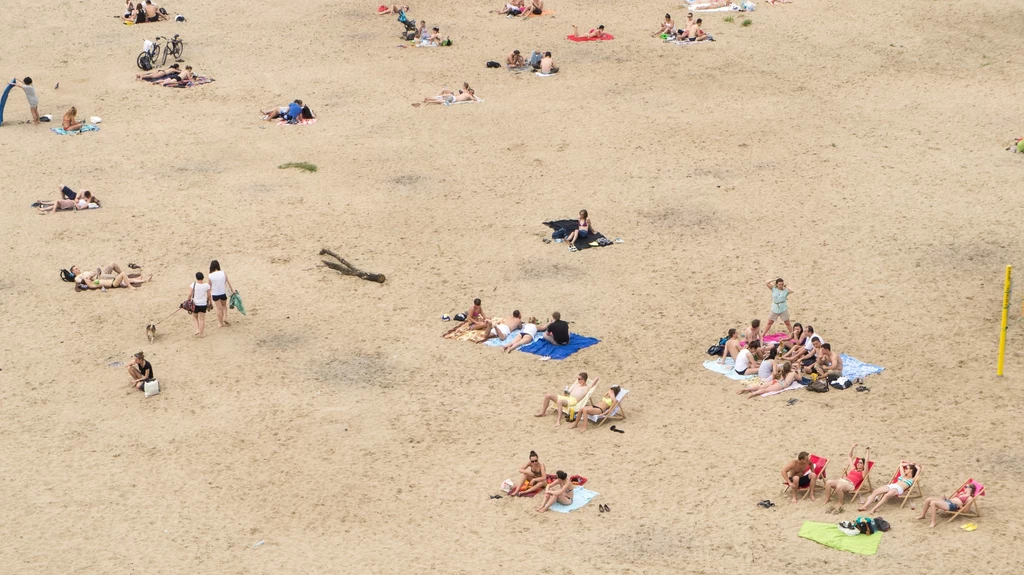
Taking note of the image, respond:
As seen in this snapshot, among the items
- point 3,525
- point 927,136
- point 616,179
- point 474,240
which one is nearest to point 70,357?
point 3,525

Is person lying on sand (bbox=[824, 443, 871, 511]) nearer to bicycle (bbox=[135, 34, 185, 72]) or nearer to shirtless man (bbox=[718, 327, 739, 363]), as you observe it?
shirtless man (bbox=[718, 327, 739, 363])

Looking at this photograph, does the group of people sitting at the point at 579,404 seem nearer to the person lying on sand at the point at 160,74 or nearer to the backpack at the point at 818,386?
the backpack at the point at 818,386

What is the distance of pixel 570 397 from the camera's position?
69.8 ft

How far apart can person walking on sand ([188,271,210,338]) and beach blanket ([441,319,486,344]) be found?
469 cm

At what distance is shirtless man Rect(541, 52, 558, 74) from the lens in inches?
1506

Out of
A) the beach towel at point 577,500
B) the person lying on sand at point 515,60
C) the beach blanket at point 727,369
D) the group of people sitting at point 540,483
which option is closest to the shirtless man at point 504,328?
the beach blanket at point 727,369

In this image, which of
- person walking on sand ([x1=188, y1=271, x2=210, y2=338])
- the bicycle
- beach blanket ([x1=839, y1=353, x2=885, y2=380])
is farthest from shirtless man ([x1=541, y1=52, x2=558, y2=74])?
beach blanket ([x1=839, y1=353, x2=885, y2=380])

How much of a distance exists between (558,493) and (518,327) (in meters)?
6.27

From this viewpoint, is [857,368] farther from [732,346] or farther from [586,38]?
[586,38]

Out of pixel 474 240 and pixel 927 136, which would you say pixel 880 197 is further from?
pixel 474 240

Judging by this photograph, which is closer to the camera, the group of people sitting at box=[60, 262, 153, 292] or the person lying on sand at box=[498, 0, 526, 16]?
the group of people sitting at box=[60, 262, 153, 292]

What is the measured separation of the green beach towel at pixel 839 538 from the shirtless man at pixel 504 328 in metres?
8.03

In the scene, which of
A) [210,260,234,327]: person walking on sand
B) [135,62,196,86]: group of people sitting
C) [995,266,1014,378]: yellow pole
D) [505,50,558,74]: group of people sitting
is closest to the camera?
[995,266,1014,378]: yellow pole

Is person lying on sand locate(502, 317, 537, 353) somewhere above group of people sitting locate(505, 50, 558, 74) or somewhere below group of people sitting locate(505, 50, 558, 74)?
below
